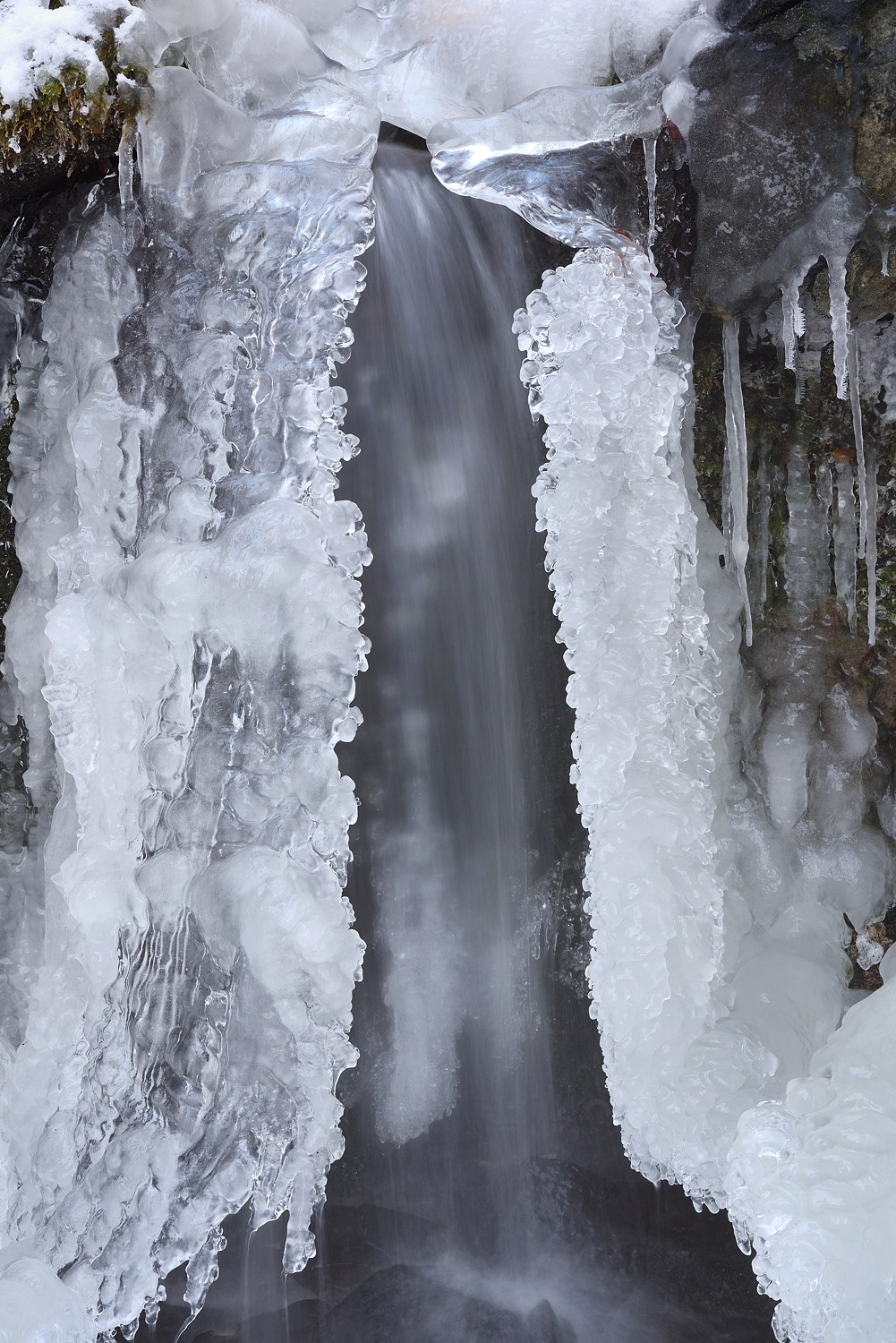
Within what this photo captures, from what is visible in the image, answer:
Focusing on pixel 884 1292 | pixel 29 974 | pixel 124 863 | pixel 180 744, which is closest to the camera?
pixel 884 1292

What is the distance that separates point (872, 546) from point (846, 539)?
0.16 metres

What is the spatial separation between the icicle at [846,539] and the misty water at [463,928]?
72 centimetres

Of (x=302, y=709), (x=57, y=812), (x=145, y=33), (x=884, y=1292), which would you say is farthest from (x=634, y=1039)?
(x=145, y=33)

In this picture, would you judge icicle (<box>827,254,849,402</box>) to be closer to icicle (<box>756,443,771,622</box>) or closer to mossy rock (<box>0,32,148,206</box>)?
icicle (<box>756,443,771,622</box>)

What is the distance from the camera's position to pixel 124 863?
2.34 m

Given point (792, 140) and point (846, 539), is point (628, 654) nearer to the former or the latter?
point (846, 539)

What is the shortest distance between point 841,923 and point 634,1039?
2.42ft

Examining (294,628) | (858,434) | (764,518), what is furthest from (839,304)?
(294,628)

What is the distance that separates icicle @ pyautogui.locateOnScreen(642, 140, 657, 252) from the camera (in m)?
2.29

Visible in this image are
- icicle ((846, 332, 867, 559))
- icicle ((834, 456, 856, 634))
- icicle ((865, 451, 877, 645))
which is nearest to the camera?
icicle ((846, 332, 867, 559))

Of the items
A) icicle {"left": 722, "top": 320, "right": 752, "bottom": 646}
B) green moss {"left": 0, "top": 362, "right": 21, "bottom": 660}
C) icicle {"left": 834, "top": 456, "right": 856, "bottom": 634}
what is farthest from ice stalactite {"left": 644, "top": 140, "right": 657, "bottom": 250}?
green moss {"left": 0, "top": 362, "right": 21, "bottom": 660}

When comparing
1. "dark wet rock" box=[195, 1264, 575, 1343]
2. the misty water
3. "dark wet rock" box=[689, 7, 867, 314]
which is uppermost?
"dark wet rock" box=[689, 7, 867, 314]

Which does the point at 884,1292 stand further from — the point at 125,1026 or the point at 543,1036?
the point at 125,1026

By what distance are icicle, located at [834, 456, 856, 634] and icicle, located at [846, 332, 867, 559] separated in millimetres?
26
